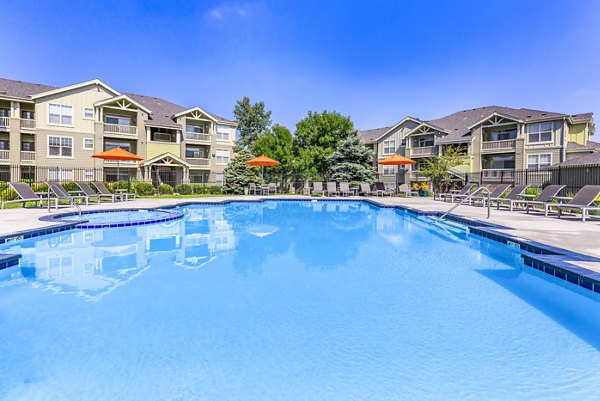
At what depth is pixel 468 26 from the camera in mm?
19562

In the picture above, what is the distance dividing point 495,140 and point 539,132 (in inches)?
128

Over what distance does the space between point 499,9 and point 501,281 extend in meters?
18.2

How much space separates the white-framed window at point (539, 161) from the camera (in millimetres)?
26234

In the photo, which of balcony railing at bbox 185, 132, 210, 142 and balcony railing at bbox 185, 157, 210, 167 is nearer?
balcony railing at bbox 185, 157, 210, 167

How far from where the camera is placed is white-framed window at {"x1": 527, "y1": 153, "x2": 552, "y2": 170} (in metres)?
26.2

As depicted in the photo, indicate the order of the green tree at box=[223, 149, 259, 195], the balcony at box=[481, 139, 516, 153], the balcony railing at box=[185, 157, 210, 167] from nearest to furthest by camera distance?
the green tree at box=[223, 149, 259, 195] < the balcony at box=[481, 139, 516, 153] < the balcony railing at box=[185, 157, 210, 167]

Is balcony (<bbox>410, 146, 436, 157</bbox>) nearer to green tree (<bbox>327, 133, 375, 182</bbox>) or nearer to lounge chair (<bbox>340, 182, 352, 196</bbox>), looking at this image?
green tree (<bbox>327, 133, 375, 182</bbox>)

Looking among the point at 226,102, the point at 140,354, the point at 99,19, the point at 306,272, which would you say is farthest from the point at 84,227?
the point at 226,102

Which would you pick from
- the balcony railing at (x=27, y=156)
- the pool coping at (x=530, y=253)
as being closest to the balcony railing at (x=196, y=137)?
the balcony railing at (x=27, y=156)

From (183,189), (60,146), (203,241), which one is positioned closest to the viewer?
(203,241)

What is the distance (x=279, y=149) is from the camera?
34188 millimetres

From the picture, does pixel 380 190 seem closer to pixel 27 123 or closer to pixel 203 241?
pixel 203 241

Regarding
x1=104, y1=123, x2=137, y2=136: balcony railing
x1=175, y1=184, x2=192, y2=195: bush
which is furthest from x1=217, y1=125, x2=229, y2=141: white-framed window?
x1=175, y1=184, x2=192, y2=195: bush

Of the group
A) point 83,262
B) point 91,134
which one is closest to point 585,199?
point 83,262
